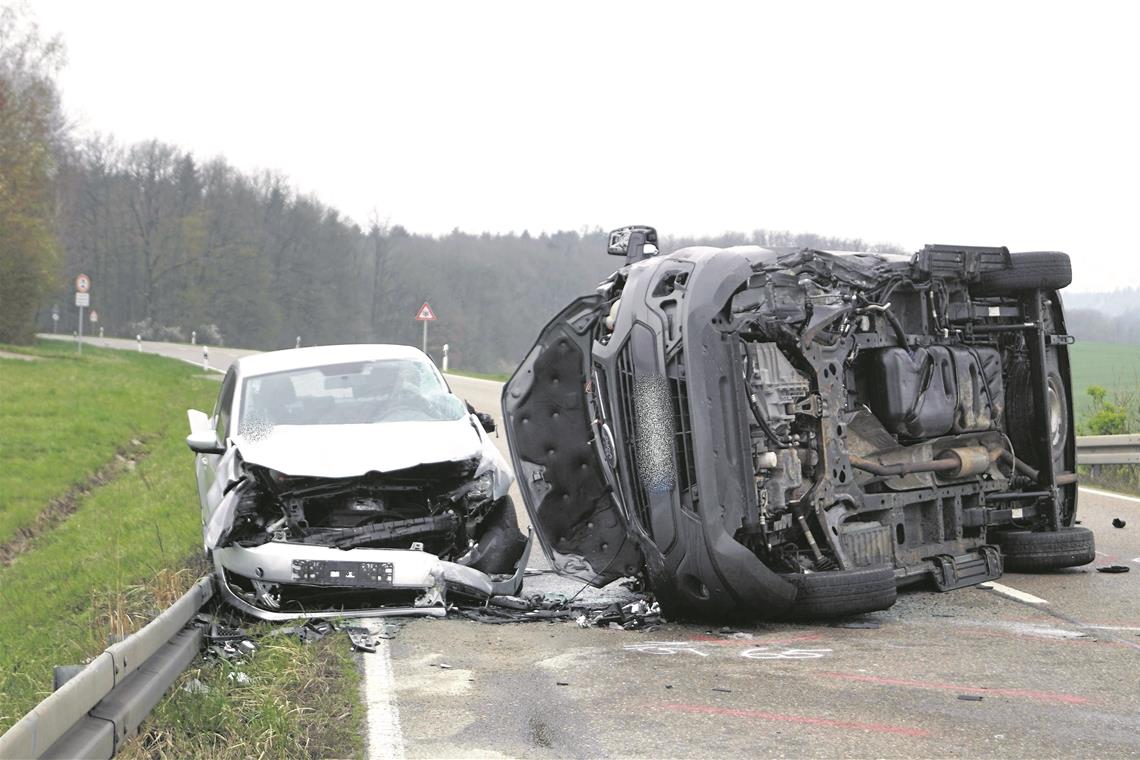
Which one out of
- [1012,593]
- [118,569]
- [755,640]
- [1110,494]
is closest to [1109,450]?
[1110,494]

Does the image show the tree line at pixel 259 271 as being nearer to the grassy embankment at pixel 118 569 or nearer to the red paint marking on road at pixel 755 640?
the grassy embankment at pixel 118 569

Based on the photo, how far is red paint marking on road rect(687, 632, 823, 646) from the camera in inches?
260

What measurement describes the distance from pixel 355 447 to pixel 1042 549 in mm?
4757

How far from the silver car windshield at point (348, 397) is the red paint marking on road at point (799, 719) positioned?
383 centimetres

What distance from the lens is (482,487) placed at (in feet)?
25.9

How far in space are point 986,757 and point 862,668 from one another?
4.68ft

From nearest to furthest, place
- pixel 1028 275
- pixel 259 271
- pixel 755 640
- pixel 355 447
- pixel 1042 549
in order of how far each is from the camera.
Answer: pixel 755 640 → pixel 355 447 → pixel 1042 549 → pixel 1028 275 → pixel 259 271

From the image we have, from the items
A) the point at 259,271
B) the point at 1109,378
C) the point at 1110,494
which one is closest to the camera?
the point at 1110,494

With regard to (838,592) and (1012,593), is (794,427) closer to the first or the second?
(838,592)

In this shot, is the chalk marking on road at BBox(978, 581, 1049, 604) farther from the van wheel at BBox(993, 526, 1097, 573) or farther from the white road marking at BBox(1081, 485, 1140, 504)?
the white road marking at BBox(1081, 485, 1140, 504)

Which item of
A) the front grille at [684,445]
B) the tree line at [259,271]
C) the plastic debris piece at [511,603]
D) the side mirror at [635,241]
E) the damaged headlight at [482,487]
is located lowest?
the plastic debris piece at [511,603]

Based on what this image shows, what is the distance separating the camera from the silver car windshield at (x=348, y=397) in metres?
8.53

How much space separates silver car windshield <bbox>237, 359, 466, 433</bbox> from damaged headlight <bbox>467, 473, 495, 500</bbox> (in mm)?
853

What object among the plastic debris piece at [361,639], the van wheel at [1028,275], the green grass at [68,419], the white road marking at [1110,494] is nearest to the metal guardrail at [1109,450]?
the white road marking at [1110,494]
